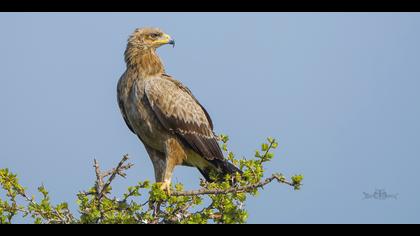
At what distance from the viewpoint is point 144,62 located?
9.51 m

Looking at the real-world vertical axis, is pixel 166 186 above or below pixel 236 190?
above

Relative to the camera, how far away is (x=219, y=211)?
757 centimetres

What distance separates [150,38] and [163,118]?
132cm

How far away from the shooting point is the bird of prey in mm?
9125

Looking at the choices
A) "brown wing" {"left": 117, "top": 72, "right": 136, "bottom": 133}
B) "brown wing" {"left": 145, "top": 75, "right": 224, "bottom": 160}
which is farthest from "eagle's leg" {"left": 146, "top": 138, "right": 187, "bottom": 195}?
"brown wing" {"left": 117, "top": 72, "right": 136, "bottom": 133}

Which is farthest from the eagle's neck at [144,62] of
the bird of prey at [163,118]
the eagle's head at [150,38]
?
the eagle's head at [150,38]

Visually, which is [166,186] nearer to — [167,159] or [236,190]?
[167,159]

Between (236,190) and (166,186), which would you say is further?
(166,186)

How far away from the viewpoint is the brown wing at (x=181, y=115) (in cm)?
916

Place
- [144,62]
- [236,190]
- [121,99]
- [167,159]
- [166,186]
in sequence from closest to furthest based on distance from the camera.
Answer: [236,190] < [166,186] < [167,159] < [121,99] < [144,62]

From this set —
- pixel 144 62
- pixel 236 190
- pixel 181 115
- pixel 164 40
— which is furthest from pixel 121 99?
pixel 236 190
